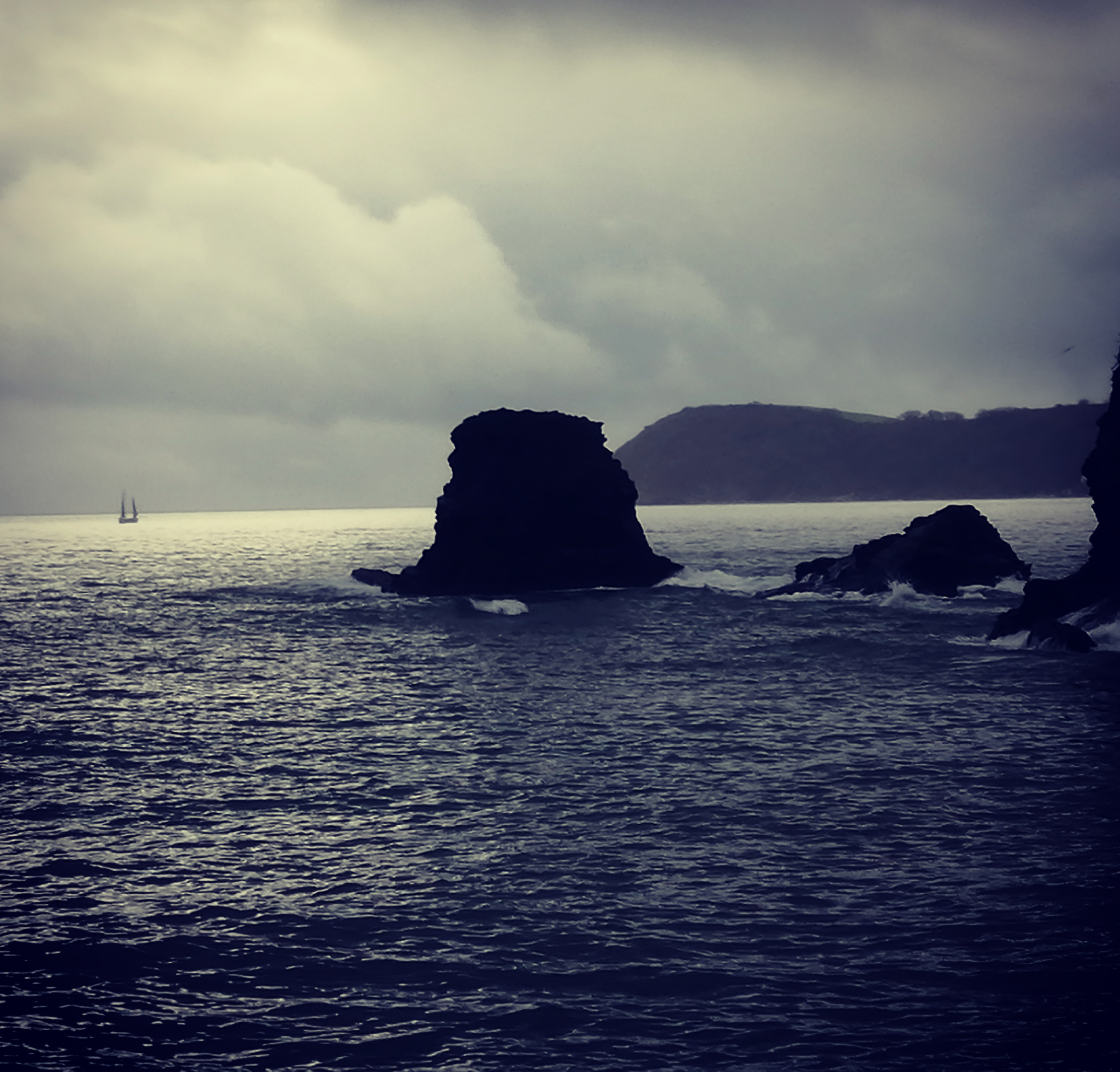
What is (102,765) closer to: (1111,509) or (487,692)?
(487,692)

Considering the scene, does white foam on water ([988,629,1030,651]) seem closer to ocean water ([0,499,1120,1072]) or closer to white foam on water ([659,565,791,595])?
ocean water ([0,499,1120,1072])

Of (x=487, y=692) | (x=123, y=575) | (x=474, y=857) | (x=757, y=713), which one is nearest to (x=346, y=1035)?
(x=474, y=857)

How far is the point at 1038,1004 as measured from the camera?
11680 mm

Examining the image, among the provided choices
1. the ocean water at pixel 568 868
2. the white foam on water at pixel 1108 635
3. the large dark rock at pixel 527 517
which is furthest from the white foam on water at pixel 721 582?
the ocean water at pixel 568 868

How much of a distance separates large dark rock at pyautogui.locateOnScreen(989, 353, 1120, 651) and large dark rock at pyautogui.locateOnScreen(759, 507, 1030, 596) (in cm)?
1814

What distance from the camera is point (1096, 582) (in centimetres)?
4594

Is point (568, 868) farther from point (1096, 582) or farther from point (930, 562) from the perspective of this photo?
point (930, 562)

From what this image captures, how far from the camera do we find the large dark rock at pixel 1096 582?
43656 millimetres

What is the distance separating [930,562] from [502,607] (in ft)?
97.5

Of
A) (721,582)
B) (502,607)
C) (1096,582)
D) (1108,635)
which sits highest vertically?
(1096,582)

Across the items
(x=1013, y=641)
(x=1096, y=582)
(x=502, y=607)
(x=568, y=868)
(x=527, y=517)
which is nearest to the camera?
(x=568, y=868)

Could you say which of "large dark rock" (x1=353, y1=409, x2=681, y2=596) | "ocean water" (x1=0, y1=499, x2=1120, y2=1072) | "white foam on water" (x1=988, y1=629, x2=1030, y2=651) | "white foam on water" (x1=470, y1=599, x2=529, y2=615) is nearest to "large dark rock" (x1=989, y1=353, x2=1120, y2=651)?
"white foam on water" (x1=988, y1=629, x2=1030, y2=651)

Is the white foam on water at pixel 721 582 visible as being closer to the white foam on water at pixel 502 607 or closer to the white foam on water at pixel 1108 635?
the white foam on water at pixel 502 607

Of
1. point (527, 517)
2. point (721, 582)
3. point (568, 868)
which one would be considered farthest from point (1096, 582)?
point (568, 868)
